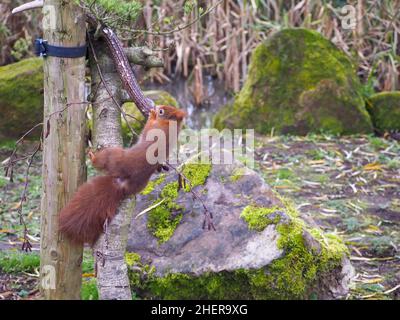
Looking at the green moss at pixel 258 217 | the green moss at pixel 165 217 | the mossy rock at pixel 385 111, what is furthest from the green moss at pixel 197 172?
the mossy rock at pixel 385 111

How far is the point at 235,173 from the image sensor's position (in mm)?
4469

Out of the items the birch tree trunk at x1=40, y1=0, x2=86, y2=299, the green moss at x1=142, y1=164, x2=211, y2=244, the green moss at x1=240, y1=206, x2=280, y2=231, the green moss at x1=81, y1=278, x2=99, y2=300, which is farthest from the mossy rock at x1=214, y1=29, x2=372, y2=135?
the birch tree trunk at x1=40, y1=0, x2=86, y2=299

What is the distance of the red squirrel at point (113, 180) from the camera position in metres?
2.91

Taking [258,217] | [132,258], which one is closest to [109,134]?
[132,258]

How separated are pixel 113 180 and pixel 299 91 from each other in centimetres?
595

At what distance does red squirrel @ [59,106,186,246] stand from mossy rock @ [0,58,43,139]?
4.57 m

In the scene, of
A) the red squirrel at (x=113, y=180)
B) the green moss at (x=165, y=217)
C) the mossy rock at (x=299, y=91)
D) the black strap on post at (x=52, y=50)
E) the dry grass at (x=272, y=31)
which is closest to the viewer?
the red squirrel at (x=113, y=180)

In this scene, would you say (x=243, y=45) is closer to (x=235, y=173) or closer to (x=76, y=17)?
(x=235, y=173)

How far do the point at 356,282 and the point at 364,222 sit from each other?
47.6 inches

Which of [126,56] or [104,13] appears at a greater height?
[104,13]

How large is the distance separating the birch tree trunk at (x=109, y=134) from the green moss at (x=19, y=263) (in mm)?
1410

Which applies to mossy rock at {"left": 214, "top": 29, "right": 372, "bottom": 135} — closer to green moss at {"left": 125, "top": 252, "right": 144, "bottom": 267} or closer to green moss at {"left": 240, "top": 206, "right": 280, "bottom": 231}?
green moss at {"left": 240, "top": 206, "right": 280, "bottom": 231}

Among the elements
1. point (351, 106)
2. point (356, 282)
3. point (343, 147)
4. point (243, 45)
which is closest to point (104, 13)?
point (356, 282)

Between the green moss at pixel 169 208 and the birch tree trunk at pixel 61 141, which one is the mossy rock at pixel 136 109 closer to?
the green moss at pixel 169 208
